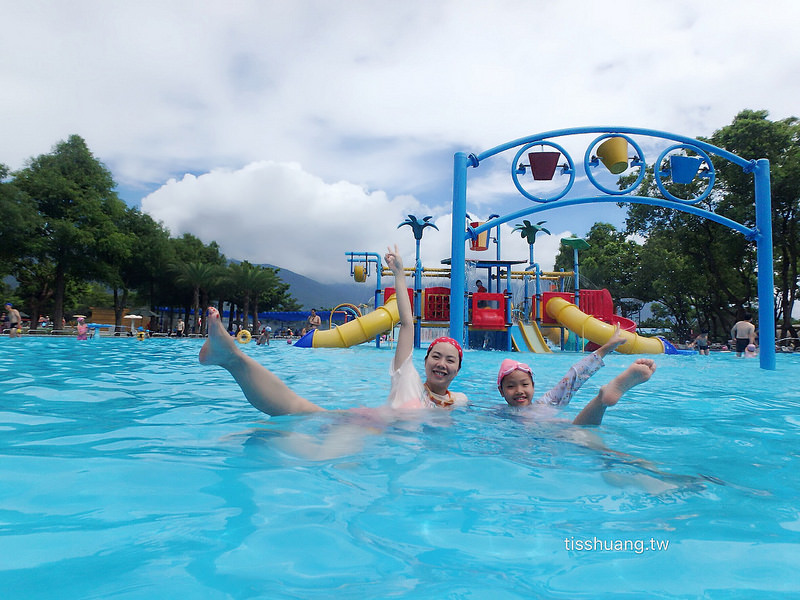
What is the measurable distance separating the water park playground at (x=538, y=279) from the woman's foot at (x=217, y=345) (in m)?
5.43

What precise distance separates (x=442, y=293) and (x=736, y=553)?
55.2 ft

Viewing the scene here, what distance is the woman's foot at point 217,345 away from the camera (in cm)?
275

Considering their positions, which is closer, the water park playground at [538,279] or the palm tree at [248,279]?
the water park playground at [538,279]

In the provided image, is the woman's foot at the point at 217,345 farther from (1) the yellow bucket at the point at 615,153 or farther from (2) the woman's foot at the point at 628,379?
(1) the yellow bucket at the point at 615,153

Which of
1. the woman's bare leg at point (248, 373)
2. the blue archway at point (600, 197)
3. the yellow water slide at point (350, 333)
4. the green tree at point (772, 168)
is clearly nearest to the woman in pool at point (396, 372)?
the woman's bare leg at point (248, 373)

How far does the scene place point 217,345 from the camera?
279 centimetres

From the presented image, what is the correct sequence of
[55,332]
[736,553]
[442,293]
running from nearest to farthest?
[736,553] < [442,293] < [55,332]

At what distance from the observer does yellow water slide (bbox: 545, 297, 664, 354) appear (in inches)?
634

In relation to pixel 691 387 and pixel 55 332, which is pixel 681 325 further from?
pixel 55 332

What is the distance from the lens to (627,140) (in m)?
9.98

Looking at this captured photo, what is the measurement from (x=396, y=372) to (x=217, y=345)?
1.25 metres

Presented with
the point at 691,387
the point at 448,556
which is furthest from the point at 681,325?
the point at 448,556

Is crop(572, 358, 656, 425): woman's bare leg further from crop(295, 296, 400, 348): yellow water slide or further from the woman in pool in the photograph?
crop(295, 296, 400, 348): yellow water slide

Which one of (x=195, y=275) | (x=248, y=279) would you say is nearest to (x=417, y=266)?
(x=195, y=275)
